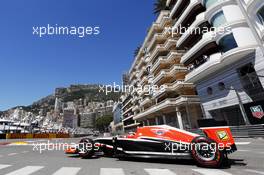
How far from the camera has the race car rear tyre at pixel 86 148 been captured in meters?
8.25

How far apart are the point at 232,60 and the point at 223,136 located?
16211mm

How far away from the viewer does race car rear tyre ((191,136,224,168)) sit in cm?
570

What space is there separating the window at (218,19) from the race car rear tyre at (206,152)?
18850 millimetres

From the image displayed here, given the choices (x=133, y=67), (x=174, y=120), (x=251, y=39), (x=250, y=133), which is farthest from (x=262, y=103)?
(x=133, y=67)

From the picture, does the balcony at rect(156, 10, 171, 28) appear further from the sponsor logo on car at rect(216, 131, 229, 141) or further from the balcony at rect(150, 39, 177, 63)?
the sponsor logo on car at rect(216, 131, 229, 141)

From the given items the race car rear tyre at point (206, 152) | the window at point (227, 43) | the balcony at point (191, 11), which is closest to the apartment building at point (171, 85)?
the balcony at point (191, 11)

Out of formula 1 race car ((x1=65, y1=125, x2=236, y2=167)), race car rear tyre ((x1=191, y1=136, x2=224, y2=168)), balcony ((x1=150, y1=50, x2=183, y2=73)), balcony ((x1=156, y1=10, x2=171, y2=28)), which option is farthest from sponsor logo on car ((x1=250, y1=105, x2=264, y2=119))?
balcony ((x1=156, y1=10, x2=171, y2=28))

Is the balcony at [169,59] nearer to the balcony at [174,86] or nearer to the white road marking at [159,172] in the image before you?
the balcony at [174,86]

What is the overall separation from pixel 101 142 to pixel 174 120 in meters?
30.7

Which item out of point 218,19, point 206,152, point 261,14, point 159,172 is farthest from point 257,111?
point 159,172

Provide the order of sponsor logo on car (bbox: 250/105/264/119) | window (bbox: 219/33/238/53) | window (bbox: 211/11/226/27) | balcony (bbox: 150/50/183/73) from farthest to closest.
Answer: balcony (bbox: 150/50/183/73) < window (bbox: 211/11/226/27) < window (bbox: 219/33/238/53) < sponsor logo on car (bbox: 250/105/264/119)

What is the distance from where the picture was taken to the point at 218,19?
21.8 metres

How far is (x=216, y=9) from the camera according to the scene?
71.2 feet

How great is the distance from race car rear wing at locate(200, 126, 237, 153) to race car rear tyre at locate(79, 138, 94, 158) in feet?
14.6
